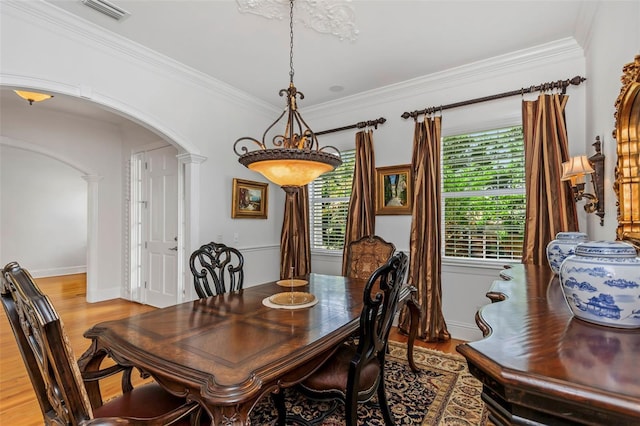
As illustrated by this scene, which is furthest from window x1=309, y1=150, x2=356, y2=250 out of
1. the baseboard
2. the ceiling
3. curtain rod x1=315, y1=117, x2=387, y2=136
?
the baseboard

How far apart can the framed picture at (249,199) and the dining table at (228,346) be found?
6.43 ft

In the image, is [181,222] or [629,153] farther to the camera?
[181,222]

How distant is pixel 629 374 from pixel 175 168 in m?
4.50

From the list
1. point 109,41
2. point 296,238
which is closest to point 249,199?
point 296,238

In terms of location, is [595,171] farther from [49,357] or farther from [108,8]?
[108,8]

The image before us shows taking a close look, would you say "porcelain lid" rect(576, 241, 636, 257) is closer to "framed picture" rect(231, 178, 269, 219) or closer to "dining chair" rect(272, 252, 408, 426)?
"dining chair" rect(272, 252, 408, 426)

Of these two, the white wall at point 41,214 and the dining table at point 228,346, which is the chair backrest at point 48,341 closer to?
the dining table at point 228,346

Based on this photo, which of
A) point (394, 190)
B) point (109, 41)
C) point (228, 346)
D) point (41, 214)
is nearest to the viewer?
point (228, 346)

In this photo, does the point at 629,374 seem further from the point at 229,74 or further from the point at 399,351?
the point at 229,74

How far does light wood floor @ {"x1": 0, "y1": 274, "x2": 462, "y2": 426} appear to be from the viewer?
2066 millimetres

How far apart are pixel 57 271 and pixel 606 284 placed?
30.6ft

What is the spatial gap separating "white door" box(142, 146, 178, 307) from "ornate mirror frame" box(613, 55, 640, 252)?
4.29m

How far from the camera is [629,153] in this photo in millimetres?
1455

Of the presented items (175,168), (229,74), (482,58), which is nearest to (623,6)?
(482,58)
